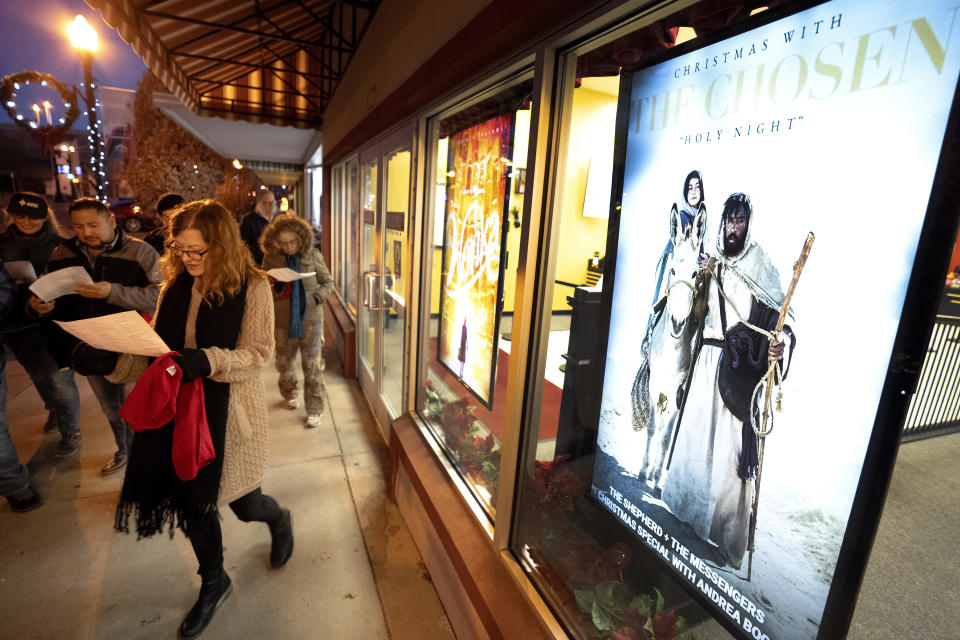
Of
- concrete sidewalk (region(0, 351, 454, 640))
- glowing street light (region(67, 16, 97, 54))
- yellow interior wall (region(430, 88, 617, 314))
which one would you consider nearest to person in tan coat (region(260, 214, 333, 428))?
concrete sidewalk (region(0, 351, 454, 640))

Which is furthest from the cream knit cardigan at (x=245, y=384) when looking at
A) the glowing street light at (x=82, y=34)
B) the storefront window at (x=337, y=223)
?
the glowing street light at (x=82, y=34)

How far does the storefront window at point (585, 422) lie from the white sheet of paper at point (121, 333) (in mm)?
1367

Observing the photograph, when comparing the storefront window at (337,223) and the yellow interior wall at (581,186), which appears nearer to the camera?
the yellow interior wall at (581,186)

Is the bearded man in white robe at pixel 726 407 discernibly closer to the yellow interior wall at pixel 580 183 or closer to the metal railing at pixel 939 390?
the yellow interior wall at pixel 580 183

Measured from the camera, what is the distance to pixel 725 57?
41.3 inches

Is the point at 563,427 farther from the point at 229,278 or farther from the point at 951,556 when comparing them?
the point at 951,556

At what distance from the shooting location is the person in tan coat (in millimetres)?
3713

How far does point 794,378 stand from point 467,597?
165 cm

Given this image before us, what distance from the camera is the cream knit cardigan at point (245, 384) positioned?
6.13ft

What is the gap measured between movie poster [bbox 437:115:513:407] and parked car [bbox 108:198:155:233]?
11876mm

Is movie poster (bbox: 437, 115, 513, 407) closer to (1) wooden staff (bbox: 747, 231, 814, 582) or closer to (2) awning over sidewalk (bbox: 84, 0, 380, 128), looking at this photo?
(1) wooden staff (bbox: 747, 231, 814, 582)

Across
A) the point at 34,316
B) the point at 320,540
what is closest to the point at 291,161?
A: the point at 34,316

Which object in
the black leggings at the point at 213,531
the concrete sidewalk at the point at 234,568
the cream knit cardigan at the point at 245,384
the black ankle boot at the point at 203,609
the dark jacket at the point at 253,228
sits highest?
the dark jacket at the point at 253,228

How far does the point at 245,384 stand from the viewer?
1.92m
